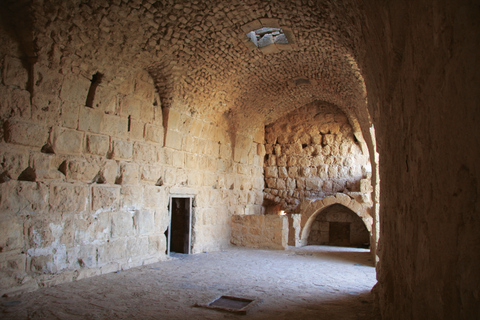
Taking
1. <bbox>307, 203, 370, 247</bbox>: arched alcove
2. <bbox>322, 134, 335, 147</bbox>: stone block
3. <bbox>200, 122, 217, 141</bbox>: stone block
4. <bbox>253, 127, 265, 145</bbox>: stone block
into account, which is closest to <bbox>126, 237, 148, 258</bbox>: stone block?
<bbox>200, 122, 217, 141</bbox>: stone block

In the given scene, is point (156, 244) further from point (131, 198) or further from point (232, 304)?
point (232, 304)

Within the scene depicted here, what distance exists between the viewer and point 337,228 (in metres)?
10.2

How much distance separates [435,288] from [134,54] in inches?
199

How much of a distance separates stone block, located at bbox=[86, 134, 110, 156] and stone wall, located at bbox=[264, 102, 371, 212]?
5.78 metres

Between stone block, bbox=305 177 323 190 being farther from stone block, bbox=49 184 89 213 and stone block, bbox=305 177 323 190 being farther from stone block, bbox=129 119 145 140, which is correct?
stone block, bbox=49 184 89 213

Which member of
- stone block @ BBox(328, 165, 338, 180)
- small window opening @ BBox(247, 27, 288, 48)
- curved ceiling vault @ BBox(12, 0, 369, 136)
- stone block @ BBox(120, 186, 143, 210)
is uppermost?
small window opening @ BBox(247, 27, 288, 48)

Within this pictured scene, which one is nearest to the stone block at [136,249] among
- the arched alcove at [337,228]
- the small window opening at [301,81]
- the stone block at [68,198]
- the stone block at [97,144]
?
the stone block at [68,198]

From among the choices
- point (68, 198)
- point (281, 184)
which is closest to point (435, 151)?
point (68, 198)

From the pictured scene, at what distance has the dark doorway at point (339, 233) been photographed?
32.9 feet

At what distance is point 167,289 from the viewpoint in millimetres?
4293

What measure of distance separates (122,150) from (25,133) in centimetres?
154

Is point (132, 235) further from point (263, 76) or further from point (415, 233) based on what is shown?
point (415, 233)

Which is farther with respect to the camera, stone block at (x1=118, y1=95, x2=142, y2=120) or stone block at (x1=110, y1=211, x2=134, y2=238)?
stone block at (x1=118, y1=95, x2=142, y2=120)

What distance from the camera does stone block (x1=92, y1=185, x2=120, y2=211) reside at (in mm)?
5082
